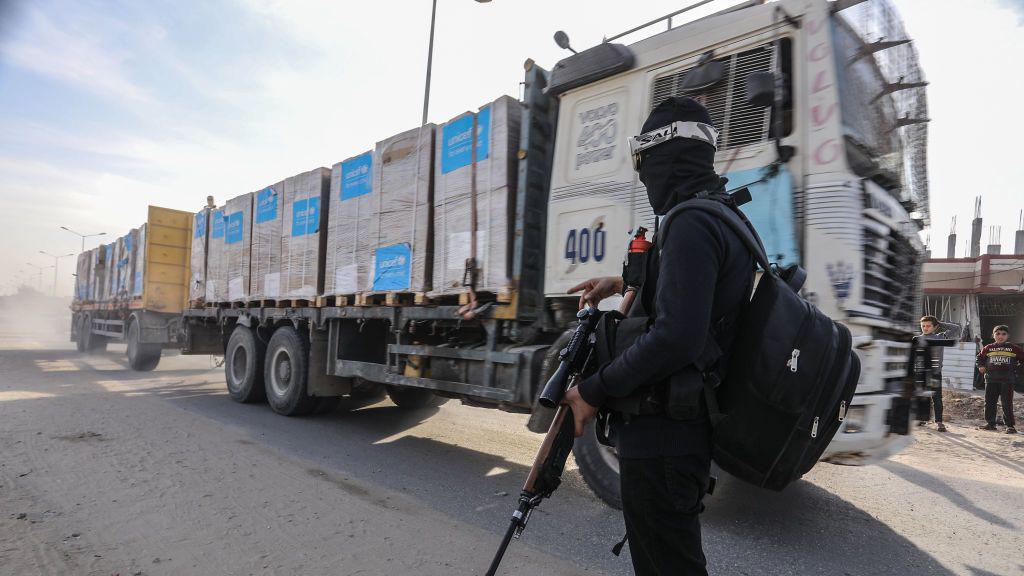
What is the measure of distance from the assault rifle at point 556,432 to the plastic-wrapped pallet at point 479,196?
276 centimetres

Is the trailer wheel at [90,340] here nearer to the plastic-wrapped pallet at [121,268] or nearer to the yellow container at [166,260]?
the plastic-wrapped pallet at [121,268]

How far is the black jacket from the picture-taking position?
1446mm

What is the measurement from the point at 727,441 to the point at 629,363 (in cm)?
34

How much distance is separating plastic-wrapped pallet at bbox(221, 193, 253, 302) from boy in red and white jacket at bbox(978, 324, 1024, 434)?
10974mm

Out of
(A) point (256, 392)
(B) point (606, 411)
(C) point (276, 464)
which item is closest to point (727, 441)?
(B) point (606, 411)

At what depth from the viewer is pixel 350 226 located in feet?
20.6

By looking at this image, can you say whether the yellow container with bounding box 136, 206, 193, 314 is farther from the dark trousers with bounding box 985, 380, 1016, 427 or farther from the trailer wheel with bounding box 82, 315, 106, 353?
the dark trousers with bounding box 985, 380, 1016, 427

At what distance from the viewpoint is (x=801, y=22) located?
11.1 ft

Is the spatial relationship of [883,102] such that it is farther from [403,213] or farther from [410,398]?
[410,398]

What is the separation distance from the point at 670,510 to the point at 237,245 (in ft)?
28.3

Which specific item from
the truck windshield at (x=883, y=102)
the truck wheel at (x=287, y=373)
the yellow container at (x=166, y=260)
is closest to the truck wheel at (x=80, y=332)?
the yellow container at (x=166, y=260)

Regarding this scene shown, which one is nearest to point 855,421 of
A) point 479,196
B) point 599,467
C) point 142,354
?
point 599,467

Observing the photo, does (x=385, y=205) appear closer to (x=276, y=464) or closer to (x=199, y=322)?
(x=276, y=464)

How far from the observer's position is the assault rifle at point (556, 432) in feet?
5.62
